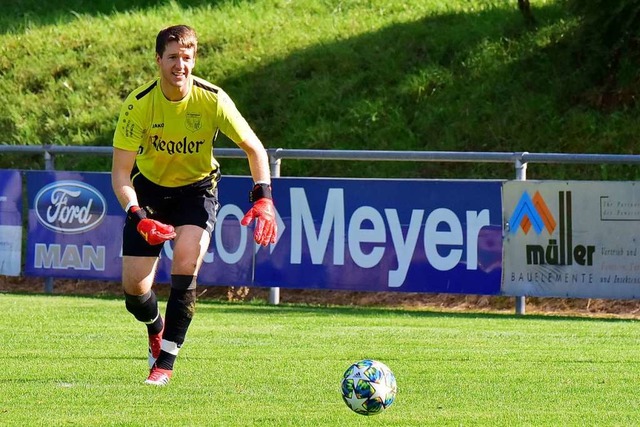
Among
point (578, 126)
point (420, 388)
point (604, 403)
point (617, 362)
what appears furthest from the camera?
point (578, 126)

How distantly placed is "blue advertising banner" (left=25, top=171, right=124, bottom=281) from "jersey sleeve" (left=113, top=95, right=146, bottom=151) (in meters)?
7.18

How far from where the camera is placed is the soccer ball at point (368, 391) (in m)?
7.09

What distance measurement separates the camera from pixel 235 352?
1045 cm

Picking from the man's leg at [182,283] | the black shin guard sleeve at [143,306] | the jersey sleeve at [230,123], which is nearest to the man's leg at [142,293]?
the black shin guard sleeve at [143,306]

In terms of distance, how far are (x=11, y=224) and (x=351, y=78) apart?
816 centimetres

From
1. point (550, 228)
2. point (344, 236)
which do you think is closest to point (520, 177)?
point (550, 228)

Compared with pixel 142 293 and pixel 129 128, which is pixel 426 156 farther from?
pixel 129 128

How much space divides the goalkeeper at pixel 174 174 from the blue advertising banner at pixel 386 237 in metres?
5.79

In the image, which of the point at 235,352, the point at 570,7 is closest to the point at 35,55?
the point at 570,7

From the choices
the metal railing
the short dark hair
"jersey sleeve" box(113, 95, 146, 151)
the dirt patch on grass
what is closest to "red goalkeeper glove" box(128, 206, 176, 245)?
"jersey sleeve" box(113, 95, 146, 151)

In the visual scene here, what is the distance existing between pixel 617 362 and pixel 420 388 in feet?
7.11

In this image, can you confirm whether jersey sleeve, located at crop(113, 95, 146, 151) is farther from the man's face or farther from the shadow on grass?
the shadow on grass

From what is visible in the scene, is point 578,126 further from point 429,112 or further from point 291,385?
point 291,385

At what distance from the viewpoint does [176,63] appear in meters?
8.61
